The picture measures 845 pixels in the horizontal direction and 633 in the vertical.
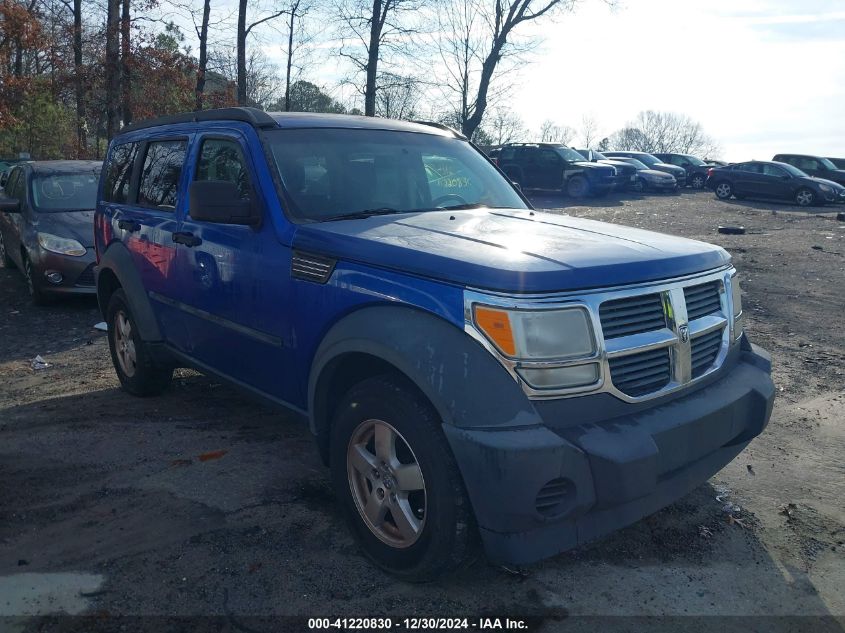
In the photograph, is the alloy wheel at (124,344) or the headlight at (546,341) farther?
the alloy wheel at (124,344)

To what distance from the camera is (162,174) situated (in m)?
Answer: 5.14

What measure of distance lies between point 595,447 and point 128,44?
2027cm

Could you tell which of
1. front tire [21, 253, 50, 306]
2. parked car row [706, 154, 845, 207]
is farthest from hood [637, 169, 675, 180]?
front tire [21, 253, 50, 306]

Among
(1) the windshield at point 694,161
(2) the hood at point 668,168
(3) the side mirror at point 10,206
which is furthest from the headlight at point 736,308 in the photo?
(1) the windshield at point 694,161

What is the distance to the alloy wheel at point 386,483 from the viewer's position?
309 cm

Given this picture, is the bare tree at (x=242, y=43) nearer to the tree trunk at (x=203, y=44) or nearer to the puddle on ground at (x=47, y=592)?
the tree trunk at (x=203, y=44)

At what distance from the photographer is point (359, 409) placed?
3221 mm

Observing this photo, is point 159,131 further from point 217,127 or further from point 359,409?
point 359,409

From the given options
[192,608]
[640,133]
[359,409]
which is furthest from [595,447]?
[640,133]

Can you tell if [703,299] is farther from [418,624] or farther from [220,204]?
[220,204]

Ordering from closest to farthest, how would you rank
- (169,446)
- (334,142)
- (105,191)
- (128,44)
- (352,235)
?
(352,235)
(334,142)
(169,446)
(105,191)
(128,44)

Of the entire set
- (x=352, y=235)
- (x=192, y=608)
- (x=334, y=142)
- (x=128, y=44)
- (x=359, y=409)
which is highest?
(x=128, y=44)

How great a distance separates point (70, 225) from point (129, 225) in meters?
4.34

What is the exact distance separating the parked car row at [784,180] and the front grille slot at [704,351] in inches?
986
